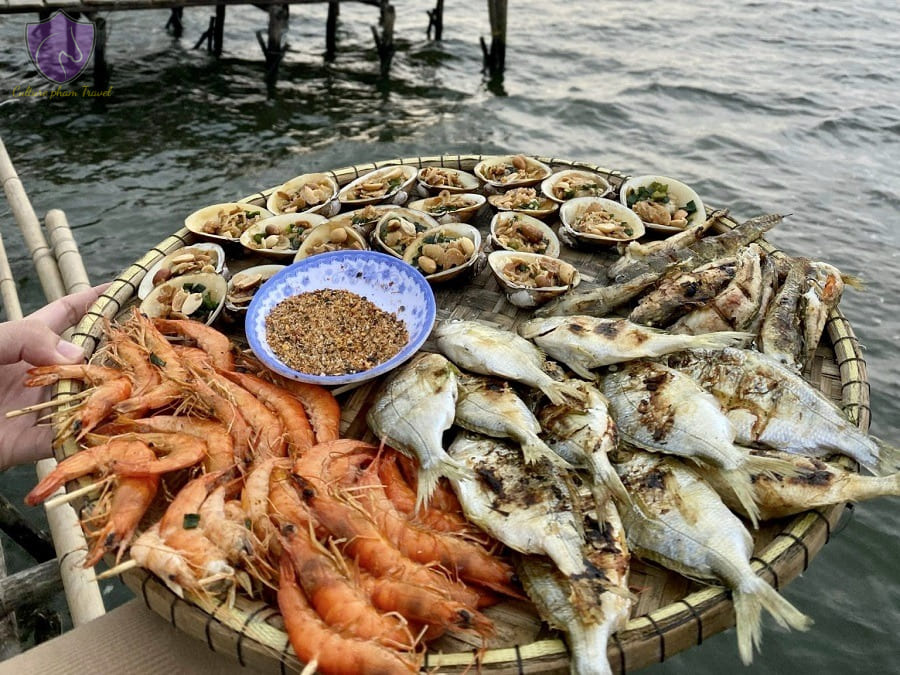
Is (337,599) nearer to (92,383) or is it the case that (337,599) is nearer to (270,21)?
(92,383)

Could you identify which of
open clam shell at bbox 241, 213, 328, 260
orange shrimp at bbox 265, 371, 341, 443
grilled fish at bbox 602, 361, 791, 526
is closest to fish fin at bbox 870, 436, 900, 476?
grilled fish at bbox 602, 361, 791, 526

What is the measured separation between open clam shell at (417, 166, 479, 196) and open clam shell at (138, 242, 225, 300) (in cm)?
145

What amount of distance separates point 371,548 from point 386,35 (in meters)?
11.7

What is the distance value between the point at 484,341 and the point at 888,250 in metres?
7.26

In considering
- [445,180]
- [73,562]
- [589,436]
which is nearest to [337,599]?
[589,436]

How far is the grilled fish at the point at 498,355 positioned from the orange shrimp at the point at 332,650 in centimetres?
118

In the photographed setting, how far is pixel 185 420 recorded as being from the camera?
8.63 ft

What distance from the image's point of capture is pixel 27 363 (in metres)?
3.05

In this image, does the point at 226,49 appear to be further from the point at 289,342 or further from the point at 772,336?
the point at 772,336

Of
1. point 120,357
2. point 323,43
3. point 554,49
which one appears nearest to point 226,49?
point 323,43

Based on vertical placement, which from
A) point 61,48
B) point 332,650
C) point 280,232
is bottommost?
point 332,650

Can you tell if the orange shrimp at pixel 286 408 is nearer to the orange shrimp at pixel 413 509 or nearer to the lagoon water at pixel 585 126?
the orange shrimp at pixel 413 509

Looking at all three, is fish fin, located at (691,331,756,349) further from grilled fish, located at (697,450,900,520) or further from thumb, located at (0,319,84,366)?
thumb, located at (0,319,84,366)

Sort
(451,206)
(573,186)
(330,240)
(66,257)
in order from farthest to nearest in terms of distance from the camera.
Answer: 1. (66,257)
2. (573,186)
3. (451,206)
4. (330,240)
